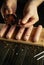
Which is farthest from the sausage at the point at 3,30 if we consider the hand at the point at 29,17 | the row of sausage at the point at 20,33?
the hand at the point at 29,17

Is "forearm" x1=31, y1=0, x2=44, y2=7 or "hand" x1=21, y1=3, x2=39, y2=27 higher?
"forearm" x1=31, y1=0, x2=44, y2=7

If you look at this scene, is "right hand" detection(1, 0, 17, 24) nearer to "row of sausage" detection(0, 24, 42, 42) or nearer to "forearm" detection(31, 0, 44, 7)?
"row of sausage" detection(0, 24, 42, 42)

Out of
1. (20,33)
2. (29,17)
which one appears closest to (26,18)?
(29,17)

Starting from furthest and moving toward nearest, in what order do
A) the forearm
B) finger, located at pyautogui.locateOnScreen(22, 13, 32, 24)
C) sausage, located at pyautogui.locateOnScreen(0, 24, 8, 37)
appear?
the forearm, sausage, located at pyautogui.locateOnScreen(0, 24, 8, 37), finger, located at pyautogui.locateOnScreen(22, 13, 32, 24)

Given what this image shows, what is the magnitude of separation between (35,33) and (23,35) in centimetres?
10

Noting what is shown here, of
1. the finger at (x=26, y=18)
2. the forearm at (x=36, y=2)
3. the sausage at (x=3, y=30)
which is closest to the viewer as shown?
the finger at (x=26, y=18)

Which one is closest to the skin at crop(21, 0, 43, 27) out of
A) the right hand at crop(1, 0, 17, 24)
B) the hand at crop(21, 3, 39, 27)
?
the hand at crop(21, 3, 39, 27)

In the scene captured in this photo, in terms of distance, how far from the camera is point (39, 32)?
149cm

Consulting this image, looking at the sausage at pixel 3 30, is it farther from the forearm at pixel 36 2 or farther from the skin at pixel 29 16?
the forearm at pixel 36 2

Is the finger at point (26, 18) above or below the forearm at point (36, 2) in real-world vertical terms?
below

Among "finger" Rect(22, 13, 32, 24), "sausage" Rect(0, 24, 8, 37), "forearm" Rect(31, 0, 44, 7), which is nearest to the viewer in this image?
"finger" Rect(22, 13, 32, 24)

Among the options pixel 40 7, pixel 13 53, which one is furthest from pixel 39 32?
pixel 40 7

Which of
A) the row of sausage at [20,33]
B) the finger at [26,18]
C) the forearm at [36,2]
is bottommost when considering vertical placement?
the row of sausage at [20,33]

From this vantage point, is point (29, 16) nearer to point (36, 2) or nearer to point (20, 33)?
point (20, 33)
